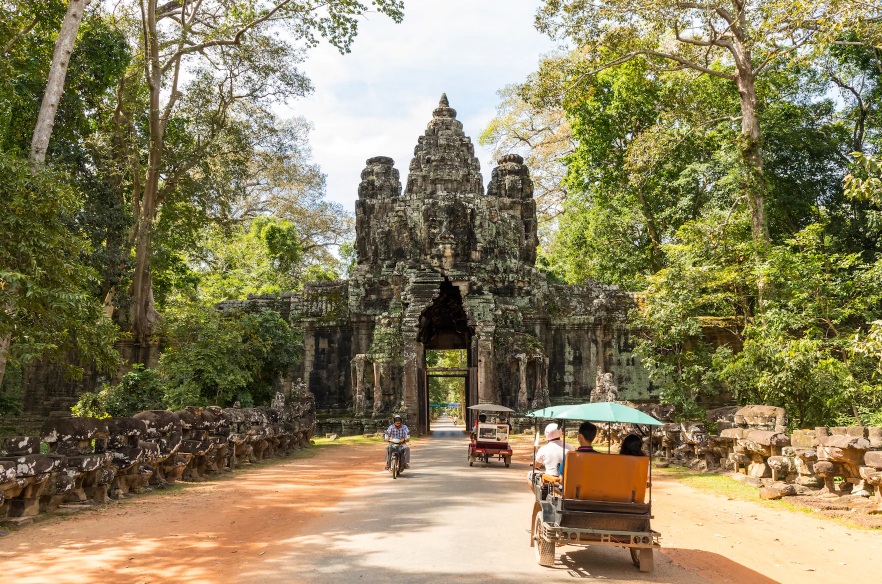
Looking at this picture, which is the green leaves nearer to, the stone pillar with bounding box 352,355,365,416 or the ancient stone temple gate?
the ancient stone temple gate

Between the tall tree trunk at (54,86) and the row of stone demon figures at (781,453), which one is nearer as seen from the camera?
the row of stone demon figures at (781,453)

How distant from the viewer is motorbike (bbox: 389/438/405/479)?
39.9ft

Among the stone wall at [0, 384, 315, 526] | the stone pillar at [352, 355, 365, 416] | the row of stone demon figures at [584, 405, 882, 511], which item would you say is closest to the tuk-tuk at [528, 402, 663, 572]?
the row of stone demon figures at [584, 405, 882, 511]

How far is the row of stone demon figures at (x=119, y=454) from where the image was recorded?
752 centimetres

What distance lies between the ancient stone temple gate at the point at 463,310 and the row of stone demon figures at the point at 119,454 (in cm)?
758

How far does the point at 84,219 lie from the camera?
18.3 meters

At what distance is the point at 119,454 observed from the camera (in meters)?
9.51

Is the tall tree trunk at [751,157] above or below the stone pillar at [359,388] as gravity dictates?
above

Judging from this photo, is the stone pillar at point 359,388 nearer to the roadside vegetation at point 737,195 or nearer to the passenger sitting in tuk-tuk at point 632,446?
the roadside vegetation at point 737,195

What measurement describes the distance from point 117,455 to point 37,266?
281 centimetres

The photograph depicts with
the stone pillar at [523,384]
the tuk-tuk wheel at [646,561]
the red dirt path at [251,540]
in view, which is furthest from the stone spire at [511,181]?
the tuk-tuk wheel at [646,561]

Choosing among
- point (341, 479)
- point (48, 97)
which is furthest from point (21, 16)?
point (341, 479)

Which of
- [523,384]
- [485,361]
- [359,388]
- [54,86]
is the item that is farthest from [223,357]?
[523,384]

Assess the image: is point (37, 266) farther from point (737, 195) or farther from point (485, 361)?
point (737, 195)
